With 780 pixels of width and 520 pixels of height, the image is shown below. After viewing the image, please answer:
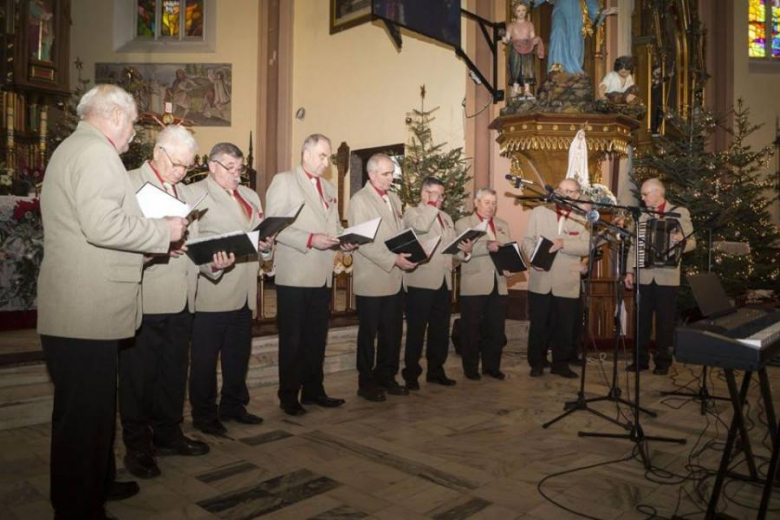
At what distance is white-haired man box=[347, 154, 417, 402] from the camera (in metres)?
4.18

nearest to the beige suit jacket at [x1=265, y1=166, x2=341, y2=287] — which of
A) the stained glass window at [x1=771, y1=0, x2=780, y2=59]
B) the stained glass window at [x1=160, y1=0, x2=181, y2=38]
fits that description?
the stained glass window at [x1=160, y1=0, x2=181, y2=38]

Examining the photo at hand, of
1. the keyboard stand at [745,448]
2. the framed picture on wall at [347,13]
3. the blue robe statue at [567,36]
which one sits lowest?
the keyboard stand at [745,448]

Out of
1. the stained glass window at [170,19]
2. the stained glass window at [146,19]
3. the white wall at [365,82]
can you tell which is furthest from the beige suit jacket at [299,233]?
the stained glass window at [146,19]

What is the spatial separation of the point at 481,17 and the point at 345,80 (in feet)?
11.4

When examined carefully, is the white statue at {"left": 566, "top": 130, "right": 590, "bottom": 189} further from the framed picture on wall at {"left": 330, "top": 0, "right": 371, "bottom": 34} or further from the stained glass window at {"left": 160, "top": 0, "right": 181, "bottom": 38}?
the stained glass window at {"left": 160, "top": 0, "right": 181, "bottom": 38}

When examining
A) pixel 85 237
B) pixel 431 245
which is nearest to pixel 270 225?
pixel 85 237

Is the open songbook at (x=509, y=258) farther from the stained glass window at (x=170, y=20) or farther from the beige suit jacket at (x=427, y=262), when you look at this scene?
the stained glass window at (x=170, y=20)

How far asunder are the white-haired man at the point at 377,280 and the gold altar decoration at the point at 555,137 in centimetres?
349

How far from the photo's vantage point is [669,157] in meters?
8.09

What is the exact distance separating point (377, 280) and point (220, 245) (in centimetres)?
154

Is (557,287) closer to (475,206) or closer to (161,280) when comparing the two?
(475,206)

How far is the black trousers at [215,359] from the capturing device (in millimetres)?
3367

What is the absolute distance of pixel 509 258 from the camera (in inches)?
188

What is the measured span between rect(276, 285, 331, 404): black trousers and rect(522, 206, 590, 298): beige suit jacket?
6.80ft
